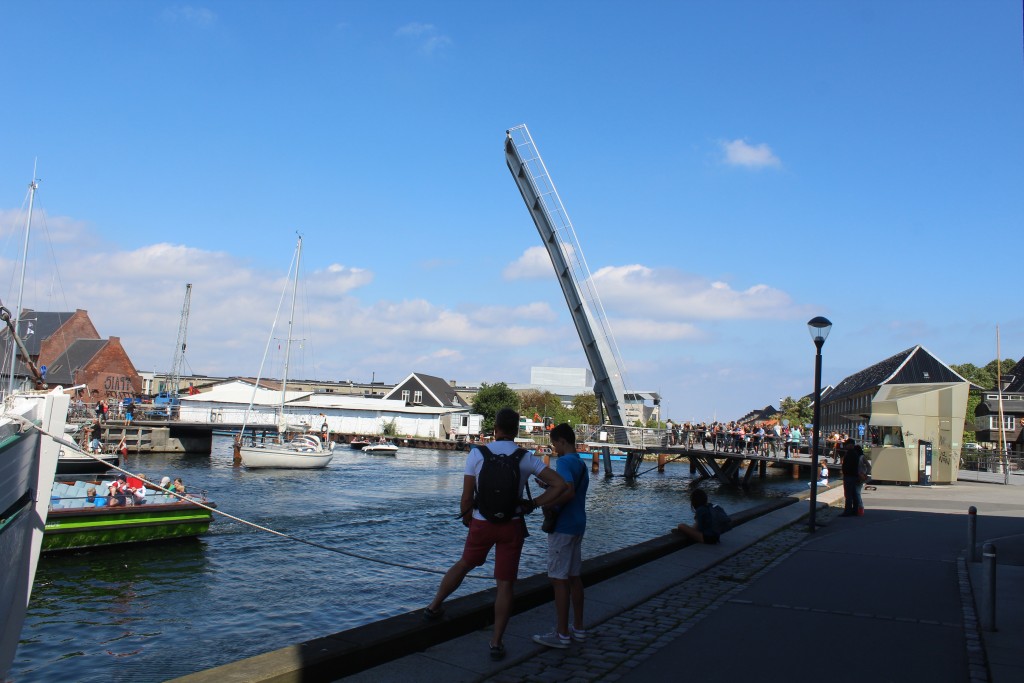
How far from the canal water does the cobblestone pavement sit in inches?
201

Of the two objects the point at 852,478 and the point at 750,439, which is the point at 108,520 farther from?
the point at 750,439

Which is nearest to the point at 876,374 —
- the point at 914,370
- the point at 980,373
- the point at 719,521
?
the point at 914,370

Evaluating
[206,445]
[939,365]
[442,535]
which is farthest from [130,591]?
[939,365]

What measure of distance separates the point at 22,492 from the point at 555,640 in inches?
263

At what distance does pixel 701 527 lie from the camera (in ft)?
39.9

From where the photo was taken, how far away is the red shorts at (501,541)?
18.7ft

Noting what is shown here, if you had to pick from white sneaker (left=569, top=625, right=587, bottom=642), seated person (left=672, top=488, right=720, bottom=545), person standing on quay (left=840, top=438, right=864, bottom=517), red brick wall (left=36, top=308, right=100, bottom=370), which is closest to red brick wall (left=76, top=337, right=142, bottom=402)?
red brick wall (left=36, top=308, right=100, bottom=370)

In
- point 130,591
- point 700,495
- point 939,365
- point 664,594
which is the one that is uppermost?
point 939,365

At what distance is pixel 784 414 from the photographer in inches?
6004

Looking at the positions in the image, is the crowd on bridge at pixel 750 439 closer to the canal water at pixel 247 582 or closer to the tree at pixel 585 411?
the canal water at pixel 247 582

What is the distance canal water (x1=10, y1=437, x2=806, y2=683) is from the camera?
10.7 m

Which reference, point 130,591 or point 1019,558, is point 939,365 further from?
point 130,591

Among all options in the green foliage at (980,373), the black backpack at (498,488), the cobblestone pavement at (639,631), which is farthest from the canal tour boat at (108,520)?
the green foliage at (980,373)

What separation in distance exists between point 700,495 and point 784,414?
149971mm
